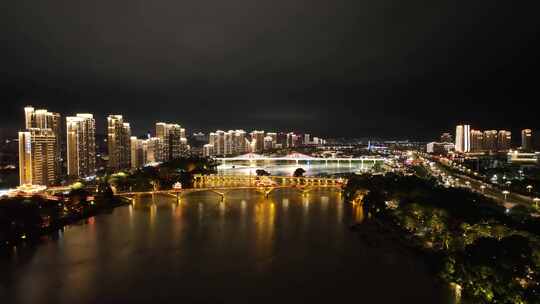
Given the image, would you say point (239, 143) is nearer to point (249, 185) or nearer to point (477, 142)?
point (477, 142)

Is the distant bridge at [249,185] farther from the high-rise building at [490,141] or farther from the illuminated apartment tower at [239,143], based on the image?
the illuminated apartment tower at [239,143]

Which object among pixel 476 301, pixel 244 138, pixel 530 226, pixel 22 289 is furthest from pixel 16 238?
pixel 244 138

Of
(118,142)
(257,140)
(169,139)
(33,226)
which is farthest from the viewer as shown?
(257,140)

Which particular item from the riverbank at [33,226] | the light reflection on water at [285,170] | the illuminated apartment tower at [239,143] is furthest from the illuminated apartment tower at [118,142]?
the illuminated apartment tower at [239,143]

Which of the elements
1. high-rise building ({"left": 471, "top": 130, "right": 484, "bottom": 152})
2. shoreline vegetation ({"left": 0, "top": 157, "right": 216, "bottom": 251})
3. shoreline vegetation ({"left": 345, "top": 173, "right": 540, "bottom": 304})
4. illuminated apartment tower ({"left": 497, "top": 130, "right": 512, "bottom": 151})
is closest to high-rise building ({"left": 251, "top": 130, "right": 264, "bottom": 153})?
high-rise building ({"left": 471, "top": 130, "right": 484, "bottom": 152})

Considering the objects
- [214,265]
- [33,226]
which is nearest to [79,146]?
[33,226]

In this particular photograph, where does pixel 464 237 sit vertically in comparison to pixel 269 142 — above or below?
below

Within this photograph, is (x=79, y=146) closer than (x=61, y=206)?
No
